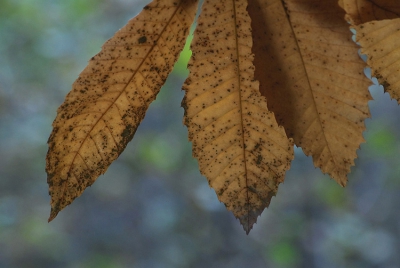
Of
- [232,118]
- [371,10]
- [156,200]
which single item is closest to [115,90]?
[232,118]

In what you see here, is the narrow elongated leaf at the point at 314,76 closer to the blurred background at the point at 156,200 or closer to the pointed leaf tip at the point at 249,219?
the pointed leaf tip at the point at 249,219

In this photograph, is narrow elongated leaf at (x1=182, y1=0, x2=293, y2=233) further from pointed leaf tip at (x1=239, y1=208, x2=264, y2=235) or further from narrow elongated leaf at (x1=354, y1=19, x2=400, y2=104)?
narrow elongated leaf at (x1=354, y1=19, x2=400, y2=104)

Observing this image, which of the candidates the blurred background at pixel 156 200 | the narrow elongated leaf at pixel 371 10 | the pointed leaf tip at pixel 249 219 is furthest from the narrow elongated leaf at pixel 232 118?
the blurred background at pixel 156 200

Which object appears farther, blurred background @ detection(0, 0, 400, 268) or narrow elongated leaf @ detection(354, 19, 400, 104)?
blurred background @ detection(0, 0, 400, 268)

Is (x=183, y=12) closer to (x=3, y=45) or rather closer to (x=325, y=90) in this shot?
(x=325, y=90)

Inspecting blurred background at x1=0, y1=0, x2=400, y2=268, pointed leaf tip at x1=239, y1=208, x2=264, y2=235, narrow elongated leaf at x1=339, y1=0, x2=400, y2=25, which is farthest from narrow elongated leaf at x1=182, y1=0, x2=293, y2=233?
blurred background at x1=0, y1=0, x2=400, y2=268
